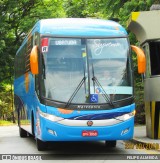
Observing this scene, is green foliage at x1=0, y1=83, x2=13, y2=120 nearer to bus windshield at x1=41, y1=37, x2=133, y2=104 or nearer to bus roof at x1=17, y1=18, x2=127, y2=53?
bus roof at x1=17, y1=18, x2=127, y2=53

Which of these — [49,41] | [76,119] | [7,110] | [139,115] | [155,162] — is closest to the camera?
[155,162]

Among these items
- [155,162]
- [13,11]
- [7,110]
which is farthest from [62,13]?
[155,162]

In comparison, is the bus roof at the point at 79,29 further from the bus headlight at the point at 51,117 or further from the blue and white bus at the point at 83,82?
the bus headlight at the point at 51,117

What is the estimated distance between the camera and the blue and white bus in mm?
11484

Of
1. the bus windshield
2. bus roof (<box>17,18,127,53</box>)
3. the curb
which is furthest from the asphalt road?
bus roof (<box>17,18,127,53</box>)

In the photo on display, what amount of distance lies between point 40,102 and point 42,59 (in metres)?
1.09

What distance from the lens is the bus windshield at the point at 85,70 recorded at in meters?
11.8

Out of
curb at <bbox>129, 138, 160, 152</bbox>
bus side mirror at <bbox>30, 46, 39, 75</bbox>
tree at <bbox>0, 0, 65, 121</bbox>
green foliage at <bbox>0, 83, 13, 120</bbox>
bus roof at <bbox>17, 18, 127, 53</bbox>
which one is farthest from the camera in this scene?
green foliage at <bbox>0, 83, 13, 120</bbox>

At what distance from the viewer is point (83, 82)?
1184 centimetres

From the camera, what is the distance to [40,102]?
472 inches

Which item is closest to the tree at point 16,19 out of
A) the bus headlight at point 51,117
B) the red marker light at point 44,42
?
the red marker light at point 44,42

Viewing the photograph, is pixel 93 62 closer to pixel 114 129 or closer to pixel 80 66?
pixel 80 66

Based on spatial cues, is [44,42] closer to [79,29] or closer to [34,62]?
[34,62]

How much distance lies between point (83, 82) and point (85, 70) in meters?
0.32
